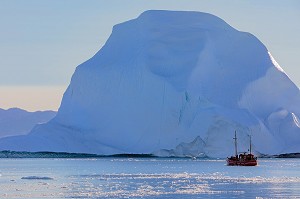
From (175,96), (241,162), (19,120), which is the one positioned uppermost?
(19,120)

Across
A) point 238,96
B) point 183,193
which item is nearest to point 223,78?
point 238,96

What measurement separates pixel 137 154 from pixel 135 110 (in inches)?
167

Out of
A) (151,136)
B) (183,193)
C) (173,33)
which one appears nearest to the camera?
(183,193)

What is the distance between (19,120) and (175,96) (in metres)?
71.6

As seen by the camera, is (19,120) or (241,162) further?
(19,120)

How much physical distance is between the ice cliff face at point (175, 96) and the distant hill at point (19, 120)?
56.3 metres

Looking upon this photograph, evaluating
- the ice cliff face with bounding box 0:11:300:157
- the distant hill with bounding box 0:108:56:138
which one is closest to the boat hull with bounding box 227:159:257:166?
the ice cliff face with bounding box 0:11:300:157

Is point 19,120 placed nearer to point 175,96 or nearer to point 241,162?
point 175,96

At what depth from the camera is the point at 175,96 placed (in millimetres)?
88875

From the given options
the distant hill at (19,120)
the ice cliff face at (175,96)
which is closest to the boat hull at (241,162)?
the ice cliff face at (175,96)

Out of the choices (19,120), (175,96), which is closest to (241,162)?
(175,96)

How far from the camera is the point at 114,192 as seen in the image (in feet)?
133

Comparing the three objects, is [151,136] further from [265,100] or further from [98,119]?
[265,100]

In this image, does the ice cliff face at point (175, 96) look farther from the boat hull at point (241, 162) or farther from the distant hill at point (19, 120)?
the distant hill at point (19, 120)
